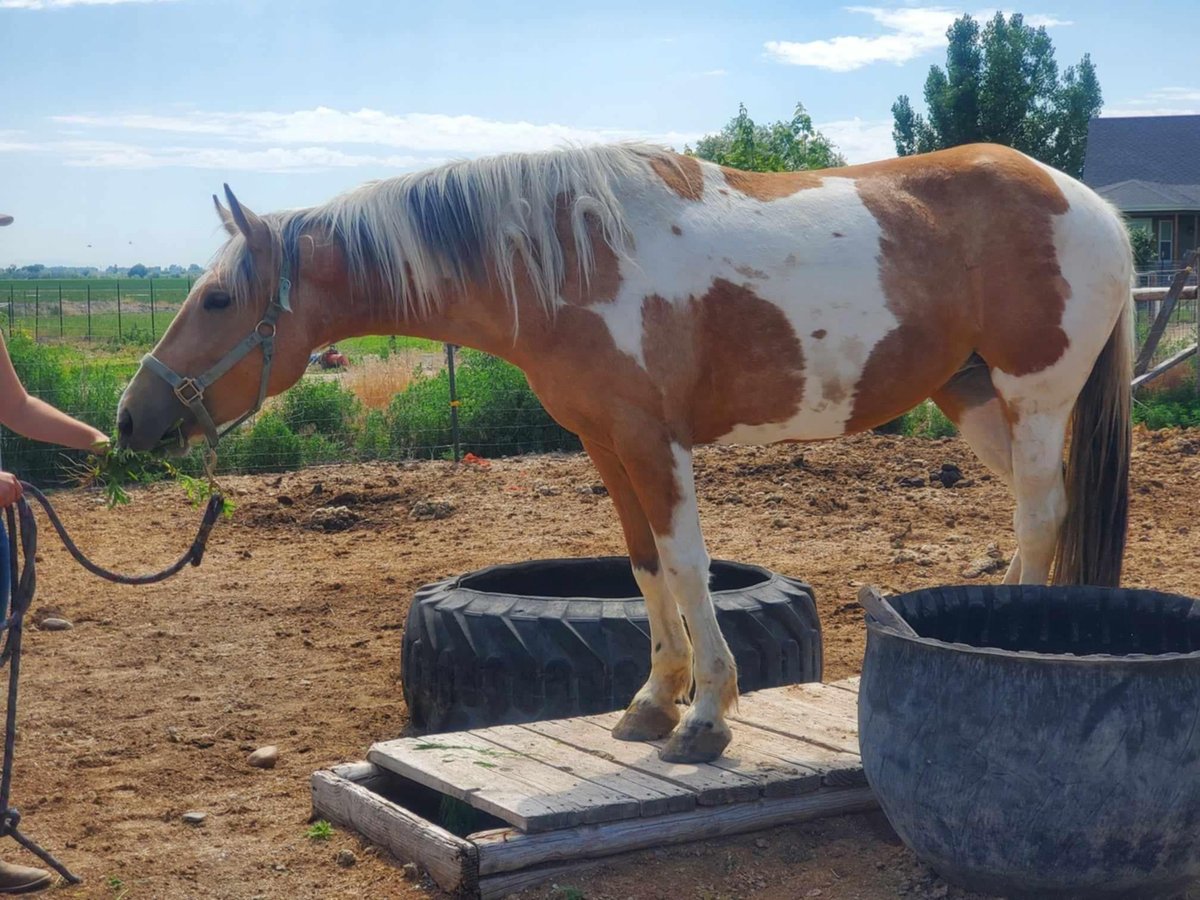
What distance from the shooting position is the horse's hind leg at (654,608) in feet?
12.1

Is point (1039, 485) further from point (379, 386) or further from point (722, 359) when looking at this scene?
point (379, 386)

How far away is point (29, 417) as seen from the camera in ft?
10.3

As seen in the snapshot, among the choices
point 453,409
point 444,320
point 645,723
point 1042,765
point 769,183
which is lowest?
point 645,723

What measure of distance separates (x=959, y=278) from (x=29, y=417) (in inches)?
104

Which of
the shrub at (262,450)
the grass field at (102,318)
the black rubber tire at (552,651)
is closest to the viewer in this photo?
the black rubber tire at (552,651)

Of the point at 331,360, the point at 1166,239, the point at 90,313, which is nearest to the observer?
the point at 331,360

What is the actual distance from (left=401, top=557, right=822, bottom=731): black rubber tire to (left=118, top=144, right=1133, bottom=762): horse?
0.26 meters

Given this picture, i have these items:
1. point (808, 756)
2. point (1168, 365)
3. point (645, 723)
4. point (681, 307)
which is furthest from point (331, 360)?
point (808, 756)

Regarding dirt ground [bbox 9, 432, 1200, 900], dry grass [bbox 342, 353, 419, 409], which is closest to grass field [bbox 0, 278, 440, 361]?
dry grass [bbox 342, 353, 419, 409]

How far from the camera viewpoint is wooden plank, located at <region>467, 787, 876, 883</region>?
2955mm

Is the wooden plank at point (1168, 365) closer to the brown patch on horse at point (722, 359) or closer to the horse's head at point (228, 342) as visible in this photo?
the brown patch on horse at point (722, 359)

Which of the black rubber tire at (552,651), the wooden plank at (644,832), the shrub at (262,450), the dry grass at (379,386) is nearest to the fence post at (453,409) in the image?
the shrub at (262,450)

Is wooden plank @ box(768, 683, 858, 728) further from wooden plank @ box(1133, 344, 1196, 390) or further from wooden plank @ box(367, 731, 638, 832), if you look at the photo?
wooden plank @ box(1133, 344, 1196, 390)

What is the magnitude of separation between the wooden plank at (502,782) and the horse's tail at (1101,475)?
1.75 metres
